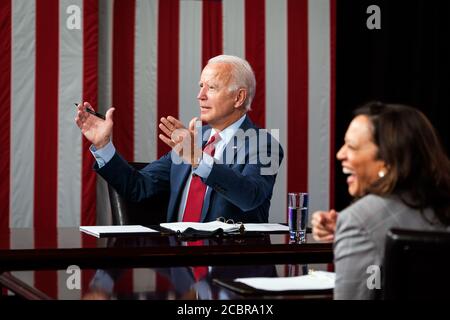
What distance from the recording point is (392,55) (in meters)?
5.45

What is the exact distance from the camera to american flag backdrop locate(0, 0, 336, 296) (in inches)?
187

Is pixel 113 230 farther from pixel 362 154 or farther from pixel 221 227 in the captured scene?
pixel 362 154

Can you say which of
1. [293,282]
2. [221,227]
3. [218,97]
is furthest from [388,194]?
[218,97]

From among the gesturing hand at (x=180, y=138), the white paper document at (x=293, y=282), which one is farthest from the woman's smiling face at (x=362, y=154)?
the gesturing hand at (x=180, y=138)

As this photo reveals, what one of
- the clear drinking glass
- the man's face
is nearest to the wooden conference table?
the clear drinking glass

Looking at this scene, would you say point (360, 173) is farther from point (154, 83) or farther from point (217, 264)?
point (154, 83)

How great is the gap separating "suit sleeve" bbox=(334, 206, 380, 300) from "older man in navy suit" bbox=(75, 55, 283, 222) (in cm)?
165

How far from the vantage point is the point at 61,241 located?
2.83m

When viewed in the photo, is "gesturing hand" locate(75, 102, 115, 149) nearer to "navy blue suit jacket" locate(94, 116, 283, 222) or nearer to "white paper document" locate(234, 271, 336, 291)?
"navy blue suit jacket" locate(94, 116, 283, 222)

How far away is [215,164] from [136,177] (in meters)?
0.63

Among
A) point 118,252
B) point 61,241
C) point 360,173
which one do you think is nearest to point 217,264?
point 118,252

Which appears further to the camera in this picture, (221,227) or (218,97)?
(218,97)

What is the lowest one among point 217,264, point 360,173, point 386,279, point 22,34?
point 217,264
